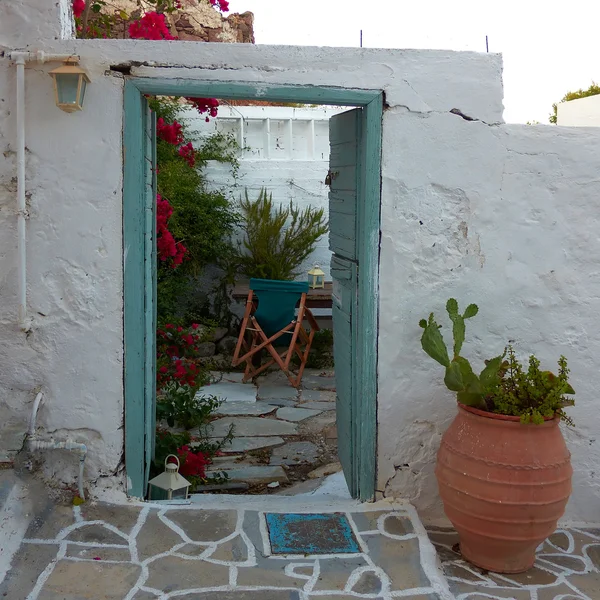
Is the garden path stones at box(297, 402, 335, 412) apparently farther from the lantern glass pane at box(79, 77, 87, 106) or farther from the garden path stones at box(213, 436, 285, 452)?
the lantern glass pane at box(79, 77, 87, 106)

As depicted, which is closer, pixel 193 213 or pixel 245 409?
pixel 245 409

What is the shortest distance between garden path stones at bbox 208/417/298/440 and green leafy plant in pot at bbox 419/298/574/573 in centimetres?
258

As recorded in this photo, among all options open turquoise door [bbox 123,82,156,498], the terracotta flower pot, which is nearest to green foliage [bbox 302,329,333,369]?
open turquoise door [bbox 123,82,156,498]

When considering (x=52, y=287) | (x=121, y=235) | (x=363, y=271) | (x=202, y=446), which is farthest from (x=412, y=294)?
(x=202, y=446)

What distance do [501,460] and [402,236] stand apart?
1.24 m

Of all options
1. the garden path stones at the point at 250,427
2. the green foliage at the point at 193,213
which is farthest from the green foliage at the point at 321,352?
the garden path stones at the point at 250,427

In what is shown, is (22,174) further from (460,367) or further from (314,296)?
(314,296)

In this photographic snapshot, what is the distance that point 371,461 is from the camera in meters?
4.03

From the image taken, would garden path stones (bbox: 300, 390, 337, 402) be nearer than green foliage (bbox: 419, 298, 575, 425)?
No

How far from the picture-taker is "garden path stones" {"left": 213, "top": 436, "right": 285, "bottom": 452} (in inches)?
223

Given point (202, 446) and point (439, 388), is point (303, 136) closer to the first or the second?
point (202, 446)

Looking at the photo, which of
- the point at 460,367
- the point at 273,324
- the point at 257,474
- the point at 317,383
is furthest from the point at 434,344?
the point at 273,324

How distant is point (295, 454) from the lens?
5.63 metres

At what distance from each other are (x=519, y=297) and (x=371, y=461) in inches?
46.8
